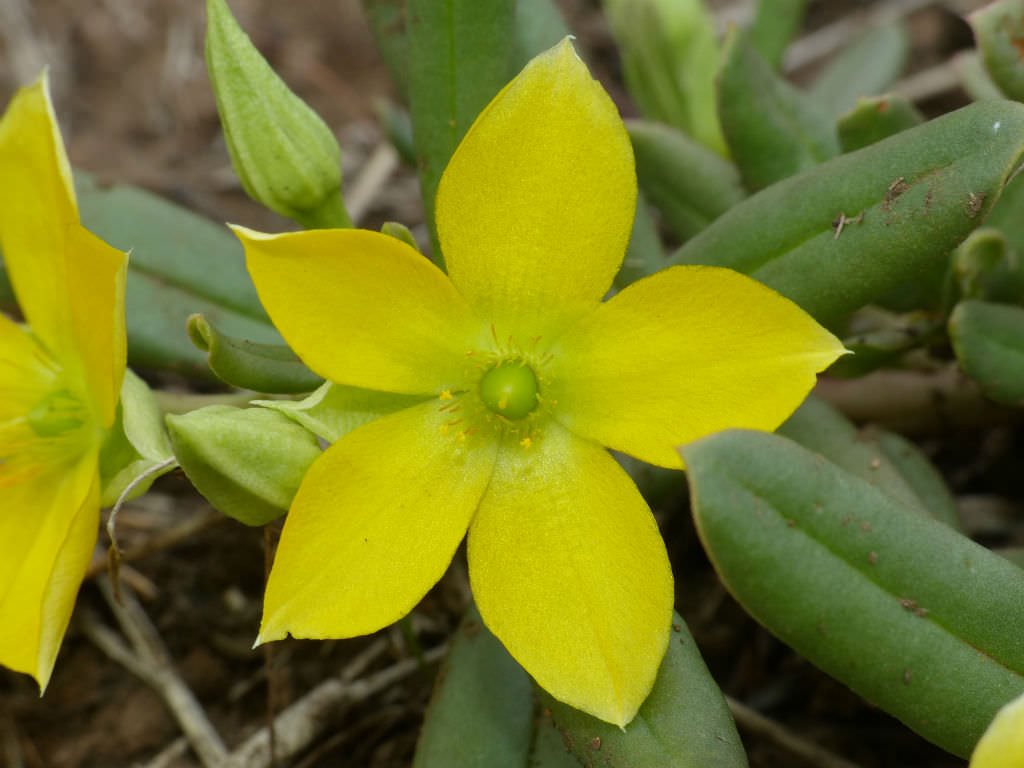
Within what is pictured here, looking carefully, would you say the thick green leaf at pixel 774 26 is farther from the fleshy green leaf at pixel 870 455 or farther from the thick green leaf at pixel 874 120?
the fleshy green leaf at pixel 870 455

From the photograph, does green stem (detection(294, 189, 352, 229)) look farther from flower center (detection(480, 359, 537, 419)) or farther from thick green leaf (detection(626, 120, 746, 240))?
thick green leaf (detection(626, 120, 746, 240))

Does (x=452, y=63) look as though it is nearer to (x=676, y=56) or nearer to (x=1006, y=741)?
(x=676, y=56)

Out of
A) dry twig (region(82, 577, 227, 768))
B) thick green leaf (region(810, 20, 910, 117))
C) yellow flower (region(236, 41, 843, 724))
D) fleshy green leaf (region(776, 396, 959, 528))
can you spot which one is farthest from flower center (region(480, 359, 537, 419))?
thick green leaf (region(810, 20, 910, 117))

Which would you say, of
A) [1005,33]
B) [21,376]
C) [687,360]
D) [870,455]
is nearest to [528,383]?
[687,360]

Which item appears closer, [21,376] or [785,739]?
[21,376]

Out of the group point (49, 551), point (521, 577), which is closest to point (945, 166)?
point (521, 577)

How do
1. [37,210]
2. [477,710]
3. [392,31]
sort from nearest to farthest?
[37,210] < [477,710] < [392,31]

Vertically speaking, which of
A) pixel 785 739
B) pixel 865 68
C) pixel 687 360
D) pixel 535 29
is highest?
pixel 535 29
